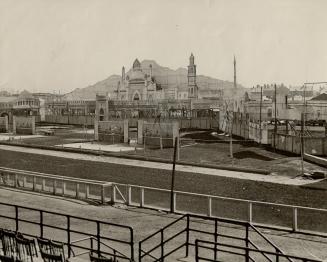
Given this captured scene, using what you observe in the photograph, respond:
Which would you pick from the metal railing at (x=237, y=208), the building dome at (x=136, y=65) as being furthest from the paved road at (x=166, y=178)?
the building dome at (x=136, y=65)

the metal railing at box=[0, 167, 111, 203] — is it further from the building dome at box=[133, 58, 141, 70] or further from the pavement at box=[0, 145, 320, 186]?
the building dome at box=[133, 58, 141, 70]

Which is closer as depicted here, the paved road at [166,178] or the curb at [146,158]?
the paved road at [166,178]

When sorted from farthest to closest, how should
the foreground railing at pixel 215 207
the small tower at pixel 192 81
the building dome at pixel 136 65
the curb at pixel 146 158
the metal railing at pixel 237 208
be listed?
the building dome at pixel 136 65, the small tower at pixel 192 81, the curb at pixel 146 158, the foreground railing at pixel 215 207, the metal railing at pixel 237 208

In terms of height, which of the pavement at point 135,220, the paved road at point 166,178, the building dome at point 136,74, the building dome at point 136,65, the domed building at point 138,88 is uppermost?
the building dome at point 136,65

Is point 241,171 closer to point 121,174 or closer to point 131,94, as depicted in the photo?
point 121,174

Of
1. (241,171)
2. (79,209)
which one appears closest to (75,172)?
(241,171)

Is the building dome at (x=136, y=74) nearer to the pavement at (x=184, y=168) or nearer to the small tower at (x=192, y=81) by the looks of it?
the small tower at (x=192, y=81)
